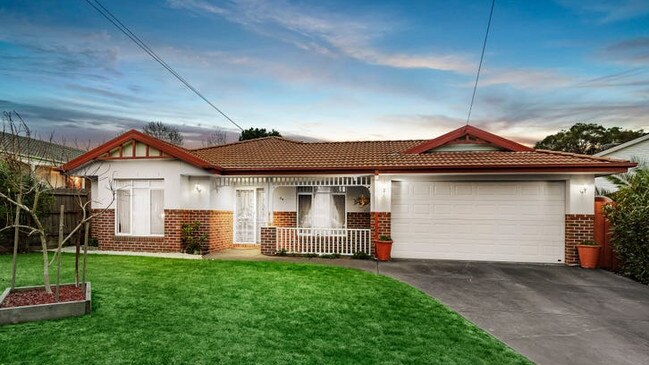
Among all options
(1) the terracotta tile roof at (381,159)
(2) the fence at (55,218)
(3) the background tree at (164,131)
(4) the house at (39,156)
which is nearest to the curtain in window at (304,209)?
(1) the terracotta tile roof at (381,159)

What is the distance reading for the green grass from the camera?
4.39 m

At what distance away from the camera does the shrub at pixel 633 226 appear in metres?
9.04

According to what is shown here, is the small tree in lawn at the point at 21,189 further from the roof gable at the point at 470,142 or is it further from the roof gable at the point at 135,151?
the roof gable at the point at 470,142

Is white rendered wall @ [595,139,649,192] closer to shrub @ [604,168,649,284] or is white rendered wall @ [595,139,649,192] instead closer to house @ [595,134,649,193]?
house @ [595,134,649,193]

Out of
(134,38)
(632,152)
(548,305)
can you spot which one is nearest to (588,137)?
(632,152)

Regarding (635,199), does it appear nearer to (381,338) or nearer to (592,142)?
(381,338)

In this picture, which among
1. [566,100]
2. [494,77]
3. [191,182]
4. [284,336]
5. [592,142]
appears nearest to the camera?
[284,336]

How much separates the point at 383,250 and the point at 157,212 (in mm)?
7513

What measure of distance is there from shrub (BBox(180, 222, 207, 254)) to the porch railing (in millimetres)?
2537

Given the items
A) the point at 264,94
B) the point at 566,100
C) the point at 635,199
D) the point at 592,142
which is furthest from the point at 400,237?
the point at 592,142

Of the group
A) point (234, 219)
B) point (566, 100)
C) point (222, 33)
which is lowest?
point (234, 219)

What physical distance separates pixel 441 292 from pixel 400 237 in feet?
14.4

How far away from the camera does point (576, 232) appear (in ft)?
35.8

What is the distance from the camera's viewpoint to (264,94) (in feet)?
55.5
